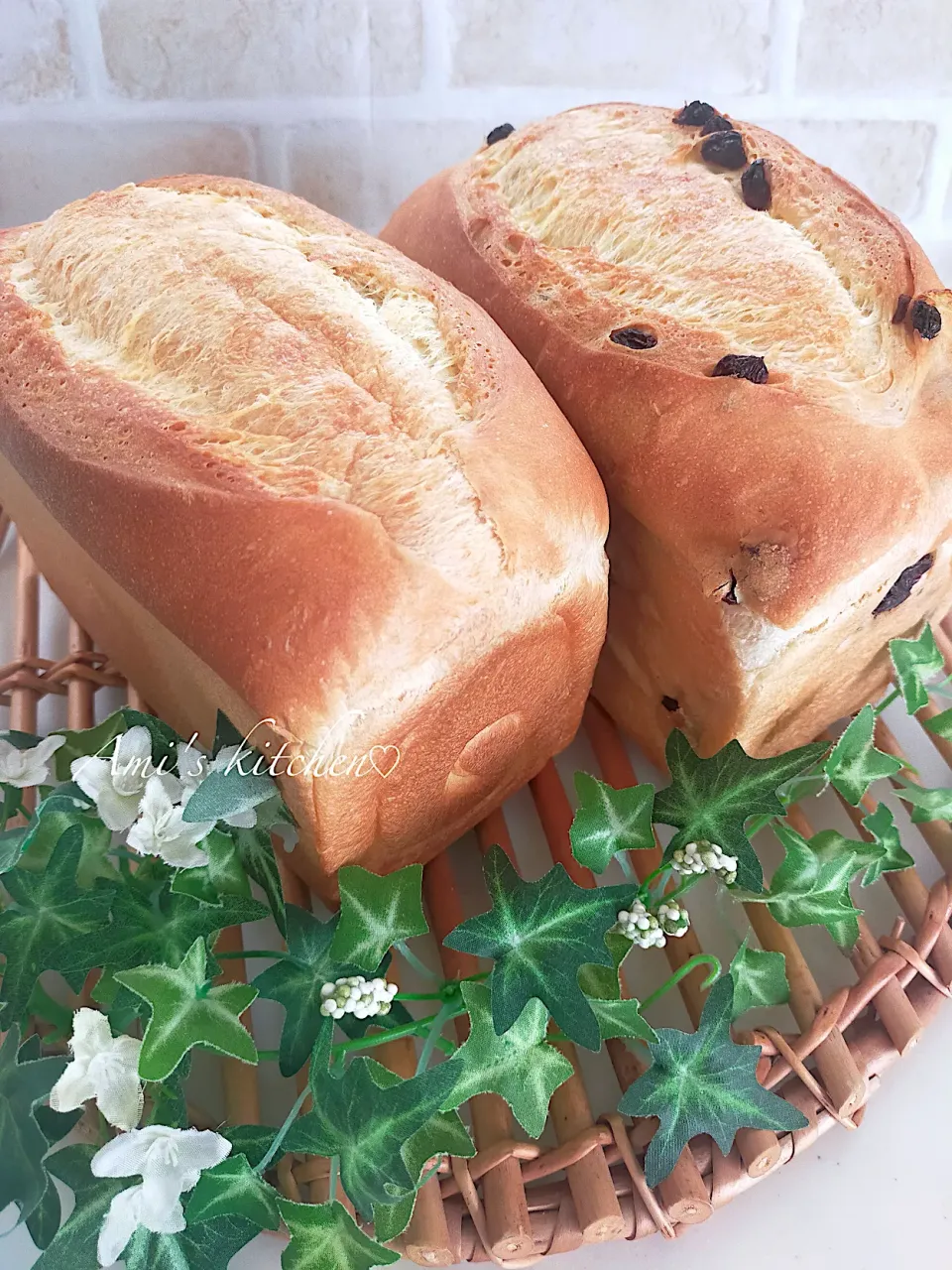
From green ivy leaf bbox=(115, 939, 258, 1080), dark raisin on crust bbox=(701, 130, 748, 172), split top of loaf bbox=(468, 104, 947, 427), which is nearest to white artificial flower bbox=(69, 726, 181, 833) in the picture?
green ivy leaf bbox=(115, 939, 258, 1080)

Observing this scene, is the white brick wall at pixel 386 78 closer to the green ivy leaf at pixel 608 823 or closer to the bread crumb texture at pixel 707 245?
the bread crumb texture at pixel 707 245

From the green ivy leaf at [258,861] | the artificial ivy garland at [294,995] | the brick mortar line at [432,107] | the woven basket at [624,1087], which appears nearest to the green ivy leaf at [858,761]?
the artificial ivy garland at [294,995]

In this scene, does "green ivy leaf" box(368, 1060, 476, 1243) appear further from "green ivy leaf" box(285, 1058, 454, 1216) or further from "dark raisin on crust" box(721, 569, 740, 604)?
"dark raisin on crust" box(721, 569, 740, 604)

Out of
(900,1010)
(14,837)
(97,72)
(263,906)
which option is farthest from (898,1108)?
(97,72)

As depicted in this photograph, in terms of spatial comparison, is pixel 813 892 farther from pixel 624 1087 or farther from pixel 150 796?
pixel 150 796

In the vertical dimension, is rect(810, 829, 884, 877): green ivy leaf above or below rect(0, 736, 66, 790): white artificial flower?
below
